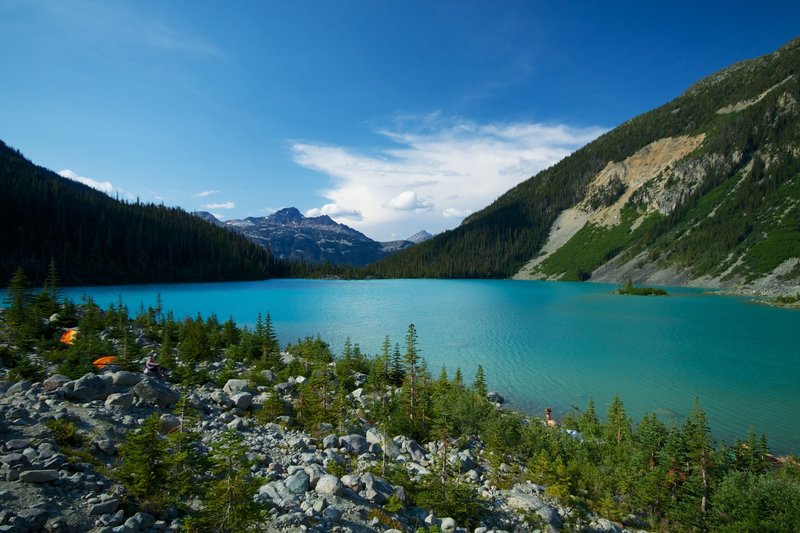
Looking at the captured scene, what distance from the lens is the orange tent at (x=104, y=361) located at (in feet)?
60.0

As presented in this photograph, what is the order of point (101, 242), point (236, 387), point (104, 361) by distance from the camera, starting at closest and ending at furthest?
point (236, 387), point (104, 361), point (101, 242)

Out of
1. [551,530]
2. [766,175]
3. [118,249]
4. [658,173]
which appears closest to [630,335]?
[551,530]

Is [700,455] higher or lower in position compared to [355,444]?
higher

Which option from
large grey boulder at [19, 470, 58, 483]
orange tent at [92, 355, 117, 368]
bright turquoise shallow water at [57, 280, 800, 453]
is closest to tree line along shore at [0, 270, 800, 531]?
large grey boulder at [19, 470, 58, 483]

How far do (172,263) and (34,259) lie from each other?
1655 inches

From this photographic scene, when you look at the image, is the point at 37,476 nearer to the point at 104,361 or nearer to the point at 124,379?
the point at 124,379

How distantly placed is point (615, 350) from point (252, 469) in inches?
1425

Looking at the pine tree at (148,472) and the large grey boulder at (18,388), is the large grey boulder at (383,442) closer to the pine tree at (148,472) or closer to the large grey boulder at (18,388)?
the pine tree at (148,472)

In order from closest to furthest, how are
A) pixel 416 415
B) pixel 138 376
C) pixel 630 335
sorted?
pixel 138 376, pixel 416 415, pixel 630 335

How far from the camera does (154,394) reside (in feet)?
45.9

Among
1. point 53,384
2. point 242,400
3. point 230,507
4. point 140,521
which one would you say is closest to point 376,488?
point 230,507

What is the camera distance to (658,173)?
187 m

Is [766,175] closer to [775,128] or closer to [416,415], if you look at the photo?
[775,128]

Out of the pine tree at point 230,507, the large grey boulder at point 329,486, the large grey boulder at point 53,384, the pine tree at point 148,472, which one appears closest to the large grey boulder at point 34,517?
the pine tree at point 148,472
